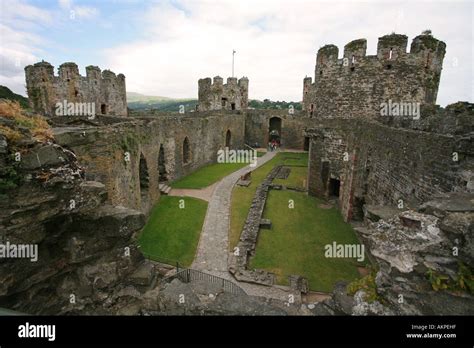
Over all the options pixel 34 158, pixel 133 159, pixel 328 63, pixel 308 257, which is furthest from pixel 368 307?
pixel 328 63

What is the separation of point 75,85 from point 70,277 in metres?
22.6

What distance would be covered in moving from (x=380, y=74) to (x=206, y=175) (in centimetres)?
1426

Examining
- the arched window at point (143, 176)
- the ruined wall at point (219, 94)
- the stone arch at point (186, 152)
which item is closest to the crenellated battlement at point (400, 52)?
the arched window at point (143, 176)

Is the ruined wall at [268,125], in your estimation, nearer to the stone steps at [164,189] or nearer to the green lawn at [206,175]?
the green lawn at [206,175]

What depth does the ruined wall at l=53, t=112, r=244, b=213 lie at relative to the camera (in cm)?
949

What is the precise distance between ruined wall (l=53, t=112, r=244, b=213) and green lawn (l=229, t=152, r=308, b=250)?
4694mm

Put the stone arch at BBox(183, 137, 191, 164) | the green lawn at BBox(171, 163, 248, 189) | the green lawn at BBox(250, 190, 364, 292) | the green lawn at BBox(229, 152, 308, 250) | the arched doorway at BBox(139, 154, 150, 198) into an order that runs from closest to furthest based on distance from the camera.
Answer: the green lawn at BBox(250, 190, 364, 292) < the green lawn at BBox(229, 152, 308, 250) < the arched doorway at BBox(139, 154, 150, 198) < the green lawn at BBox(171, 163, 248, 189) < the stone arch at BBox(183, 137, 191, 164)

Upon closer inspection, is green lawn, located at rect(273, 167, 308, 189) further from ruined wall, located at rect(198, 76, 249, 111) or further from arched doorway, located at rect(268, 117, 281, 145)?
arched doorway, located at rect(268, 117, 281, 145)

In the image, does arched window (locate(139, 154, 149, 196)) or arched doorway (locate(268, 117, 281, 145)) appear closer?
arched window (locate(139, 154, 149, 196))

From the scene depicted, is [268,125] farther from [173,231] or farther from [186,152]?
[173,231]

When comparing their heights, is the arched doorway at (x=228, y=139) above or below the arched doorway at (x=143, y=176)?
Result: above

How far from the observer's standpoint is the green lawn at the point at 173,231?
11.2 m

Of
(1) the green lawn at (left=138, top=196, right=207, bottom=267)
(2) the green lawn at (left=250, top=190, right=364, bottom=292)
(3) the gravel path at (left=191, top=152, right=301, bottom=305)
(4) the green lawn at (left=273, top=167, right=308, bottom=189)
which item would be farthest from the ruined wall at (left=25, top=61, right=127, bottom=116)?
(2) the green lawn at (left=250, top=190, right=364, bottom=292)

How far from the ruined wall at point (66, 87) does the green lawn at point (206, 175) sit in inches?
459
